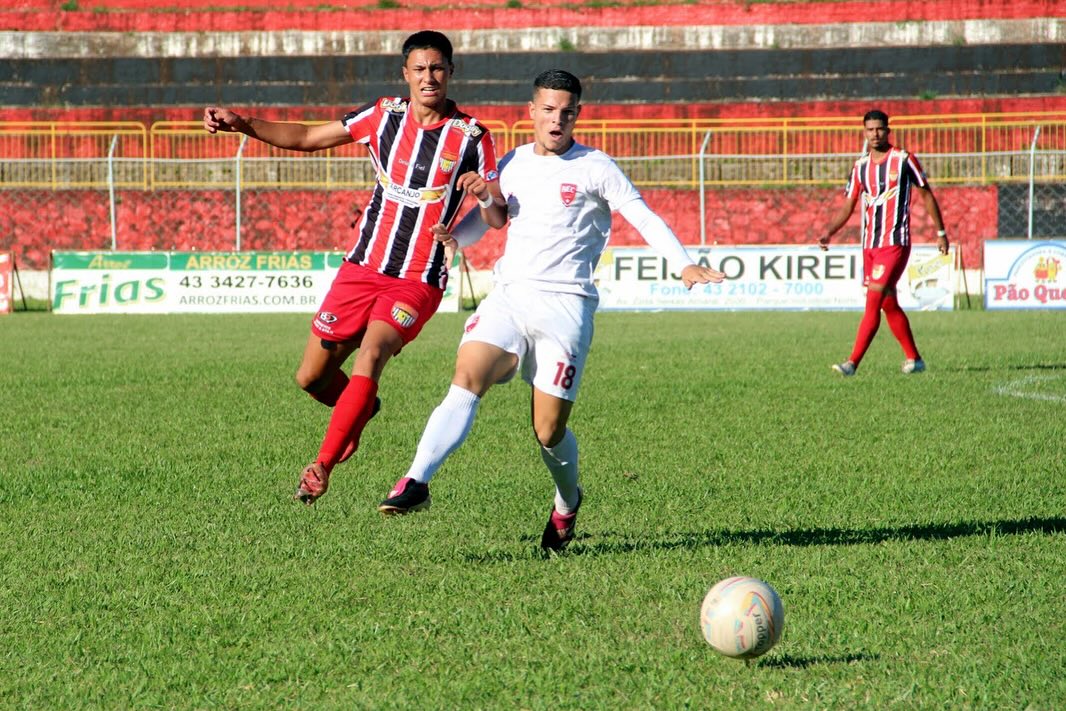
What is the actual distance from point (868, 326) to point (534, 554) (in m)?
7.79

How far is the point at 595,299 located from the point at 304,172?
23700 mm

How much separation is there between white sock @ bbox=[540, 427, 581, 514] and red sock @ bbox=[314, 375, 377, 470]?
0.81 m

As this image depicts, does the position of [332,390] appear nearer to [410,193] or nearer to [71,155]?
[410,193]

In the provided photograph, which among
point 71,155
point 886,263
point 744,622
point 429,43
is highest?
point 71,155

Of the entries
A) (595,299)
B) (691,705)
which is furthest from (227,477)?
(691,705)

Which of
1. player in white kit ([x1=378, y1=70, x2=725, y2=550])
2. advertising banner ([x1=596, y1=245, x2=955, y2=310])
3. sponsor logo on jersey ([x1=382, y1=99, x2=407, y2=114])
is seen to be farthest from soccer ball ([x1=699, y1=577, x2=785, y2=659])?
advertising banner ([x1=596, y1=245, x2=955, y2=310])

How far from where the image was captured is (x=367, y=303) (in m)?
6.29

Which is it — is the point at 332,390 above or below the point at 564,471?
above

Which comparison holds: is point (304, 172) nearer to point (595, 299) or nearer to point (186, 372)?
point (186, 372)

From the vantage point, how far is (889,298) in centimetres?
1263

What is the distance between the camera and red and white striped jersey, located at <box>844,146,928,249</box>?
12508mm

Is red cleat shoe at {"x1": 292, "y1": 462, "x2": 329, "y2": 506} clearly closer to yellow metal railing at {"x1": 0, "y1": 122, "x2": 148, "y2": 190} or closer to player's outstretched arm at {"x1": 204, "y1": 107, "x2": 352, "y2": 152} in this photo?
player's outstretched arm at {"x1": 204, "y1": 107, "x2": 352, "y2": 152}

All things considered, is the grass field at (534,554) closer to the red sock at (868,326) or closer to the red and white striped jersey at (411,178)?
the red and white striped jersey at (411,178)

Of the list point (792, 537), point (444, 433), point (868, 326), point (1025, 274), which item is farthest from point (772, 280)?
point (444, 433)
